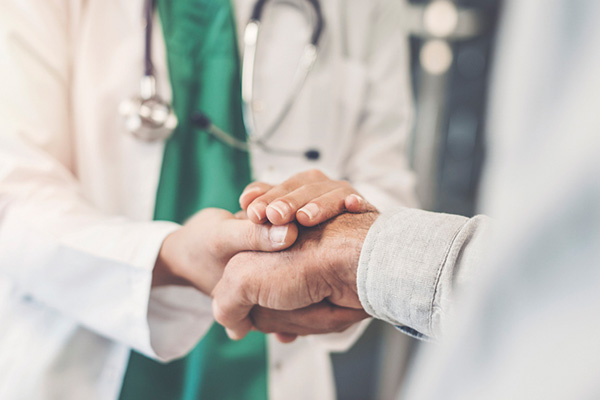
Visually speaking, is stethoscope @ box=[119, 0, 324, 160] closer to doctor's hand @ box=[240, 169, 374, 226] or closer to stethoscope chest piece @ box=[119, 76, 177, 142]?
stethoscope chest piece @ box=[119, 76, 177, 142]

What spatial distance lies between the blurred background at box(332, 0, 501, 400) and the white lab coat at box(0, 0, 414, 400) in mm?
684

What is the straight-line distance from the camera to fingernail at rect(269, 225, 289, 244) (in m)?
0.51

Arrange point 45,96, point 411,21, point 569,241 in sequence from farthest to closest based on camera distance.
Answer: point 411,21, point 45,96, point 569,241

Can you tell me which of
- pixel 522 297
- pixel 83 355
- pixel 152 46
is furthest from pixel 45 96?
pixel 522 297

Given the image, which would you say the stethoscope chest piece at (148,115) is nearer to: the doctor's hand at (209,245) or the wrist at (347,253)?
the doctor's hand at (209,245)

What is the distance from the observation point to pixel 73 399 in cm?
63

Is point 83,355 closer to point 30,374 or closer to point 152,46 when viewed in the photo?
point 30,374

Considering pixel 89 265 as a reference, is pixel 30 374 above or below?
below

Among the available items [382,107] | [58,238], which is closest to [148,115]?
[58,238]

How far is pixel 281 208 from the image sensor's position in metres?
0.50

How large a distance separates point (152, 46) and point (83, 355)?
0.49 meters

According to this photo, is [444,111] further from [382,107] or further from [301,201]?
[301,201]

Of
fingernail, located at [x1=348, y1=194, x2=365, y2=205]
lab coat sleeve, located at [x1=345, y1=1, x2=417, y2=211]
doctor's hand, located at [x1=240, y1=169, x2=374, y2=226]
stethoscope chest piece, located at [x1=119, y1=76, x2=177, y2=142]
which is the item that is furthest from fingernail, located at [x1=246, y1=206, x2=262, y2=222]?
lab coat sleeve, located at [x1=345, y1=1, x2=417, y2=211]

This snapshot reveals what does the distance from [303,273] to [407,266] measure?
0.42 ft
